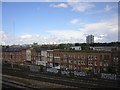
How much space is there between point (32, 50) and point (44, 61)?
2154 millimetres

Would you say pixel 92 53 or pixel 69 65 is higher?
pixel 92 53

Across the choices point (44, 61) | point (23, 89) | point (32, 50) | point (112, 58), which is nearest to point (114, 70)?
point (112, 58)

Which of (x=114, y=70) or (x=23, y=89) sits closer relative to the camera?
(x=23, y=89)

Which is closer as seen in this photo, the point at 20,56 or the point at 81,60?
the point at 81,60

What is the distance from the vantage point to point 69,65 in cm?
1149

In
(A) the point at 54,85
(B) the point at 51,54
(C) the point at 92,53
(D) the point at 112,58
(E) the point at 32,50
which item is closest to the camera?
(A) the point at 54,85

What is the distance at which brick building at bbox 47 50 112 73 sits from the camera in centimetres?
999

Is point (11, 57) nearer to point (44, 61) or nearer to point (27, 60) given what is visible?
point (27, 60)

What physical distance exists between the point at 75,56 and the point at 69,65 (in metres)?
1.02

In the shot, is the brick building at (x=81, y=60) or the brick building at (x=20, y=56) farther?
the brick building at (x=20, y=56)

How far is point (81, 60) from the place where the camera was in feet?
35.7

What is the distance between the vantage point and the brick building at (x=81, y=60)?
393 inches

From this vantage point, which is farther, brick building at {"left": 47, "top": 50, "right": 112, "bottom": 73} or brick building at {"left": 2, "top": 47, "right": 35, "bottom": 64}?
brick building at {"left": 2, "top": 47, "right": 35, "bottom": 64}

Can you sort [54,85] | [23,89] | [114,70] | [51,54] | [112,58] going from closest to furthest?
[23,89]
[54,85]
[114,70]
[112,58]
[51,54]
